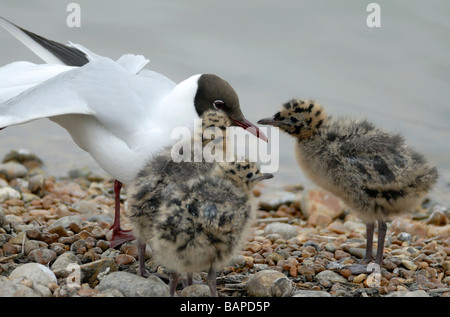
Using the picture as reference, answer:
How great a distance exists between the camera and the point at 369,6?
40.8ft

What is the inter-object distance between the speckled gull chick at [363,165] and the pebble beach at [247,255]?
338 millimetres

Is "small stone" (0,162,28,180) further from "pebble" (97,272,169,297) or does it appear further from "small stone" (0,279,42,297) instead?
"small stone" (0,279,42,297)

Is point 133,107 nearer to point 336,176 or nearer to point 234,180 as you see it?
point 234,180

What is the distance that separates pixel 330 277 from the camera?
5500mm

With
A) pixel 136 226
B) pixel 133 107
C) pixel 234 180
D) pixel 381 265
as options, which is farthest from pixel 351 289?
pixel 133 107

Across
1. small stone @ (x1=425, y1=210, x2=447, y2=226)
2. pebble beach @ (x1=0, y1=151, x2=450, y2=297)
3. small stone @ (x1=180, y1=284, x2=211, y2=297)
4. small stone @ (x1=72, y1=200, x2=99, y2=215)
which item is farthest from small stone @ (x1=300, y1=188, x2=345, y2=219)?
small stone @ (x1=180, y1=284, x2=211, y2=297)

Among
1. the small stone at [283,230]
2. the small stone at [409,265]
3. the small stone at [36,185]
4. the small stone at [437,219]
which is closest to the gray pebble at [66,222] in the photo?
Answer: the small stone at [283,230]

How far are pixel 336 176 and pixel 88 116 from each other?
2010 millimetres

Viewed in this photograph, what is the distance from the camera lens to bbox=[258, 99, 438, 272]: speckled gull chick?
556 centimetres

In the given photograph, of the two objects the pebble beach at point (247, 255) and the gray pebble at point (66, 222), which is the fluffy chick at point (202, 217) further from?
the gray pebble at point (66, 222)

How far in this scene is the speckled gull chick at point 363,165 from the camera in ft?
18.2

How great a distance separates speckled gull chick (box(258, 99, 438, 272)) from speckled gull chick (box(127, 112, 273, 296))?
102 centimetres
